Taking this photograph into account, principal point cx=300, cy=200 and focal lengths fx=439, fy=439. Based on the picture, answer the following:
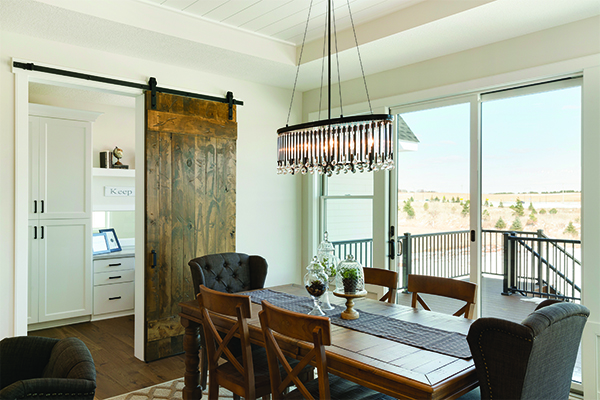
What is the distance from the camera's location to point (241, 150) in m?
4.49

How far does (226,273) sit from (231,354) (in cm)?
118

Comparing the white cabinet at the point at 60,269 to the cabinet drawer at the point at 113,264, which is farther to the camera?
the cabinet drawer at the point at 113,264

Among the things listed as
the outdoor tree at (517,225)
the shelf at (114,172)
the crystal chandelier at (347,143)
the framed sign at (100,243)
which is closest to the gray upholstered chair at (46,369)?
the crystal chandelier at (347,143)

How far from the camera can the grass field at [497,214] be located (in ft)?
10.2

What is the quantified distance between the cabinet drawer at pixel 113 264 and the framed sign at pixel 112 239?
0.22m

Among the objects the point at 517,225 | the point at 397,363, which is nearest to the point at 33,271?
the point at 397,363

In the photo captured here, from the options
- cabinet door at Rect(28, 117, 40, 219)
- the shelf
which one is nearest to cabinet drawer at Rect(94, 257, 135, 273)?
cabinet door at Rect(28, 117, 40, 219)

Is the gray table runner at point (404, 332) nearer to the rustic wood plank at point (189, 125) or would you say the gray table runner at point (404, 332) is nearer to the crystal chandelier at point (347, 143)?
the crystal chandelier at point (347, 143)

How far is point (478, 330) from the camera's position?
162cm

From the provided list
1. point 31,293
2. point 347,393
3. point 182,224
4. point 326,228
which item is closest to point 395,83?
point 326,228

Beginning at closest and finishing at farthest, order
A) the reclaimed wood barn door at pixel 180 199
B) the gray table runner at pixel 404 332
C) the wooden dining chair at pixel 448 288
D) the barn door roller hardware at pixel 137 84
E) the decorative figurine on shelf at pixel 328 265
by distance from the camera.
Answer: the gray table runner at pixel 404 332 < the decorative figurine on shelf at pixel 328 265 < the wooden dining chair at pixel 448 288 < the barn door roller hardware at pixel 137 84 < the reclaimed wood barn door at pixel 180 199

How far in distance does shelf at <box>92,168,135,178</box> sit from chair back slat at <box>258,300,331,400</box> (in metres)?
4.04

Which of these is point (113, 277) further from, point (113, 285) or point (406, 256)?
point (406, 256)

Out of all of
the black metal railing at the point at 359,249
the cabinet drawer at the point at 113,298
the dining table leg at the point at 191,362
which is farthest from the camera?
the cabinet drawer at the point at 113,298
